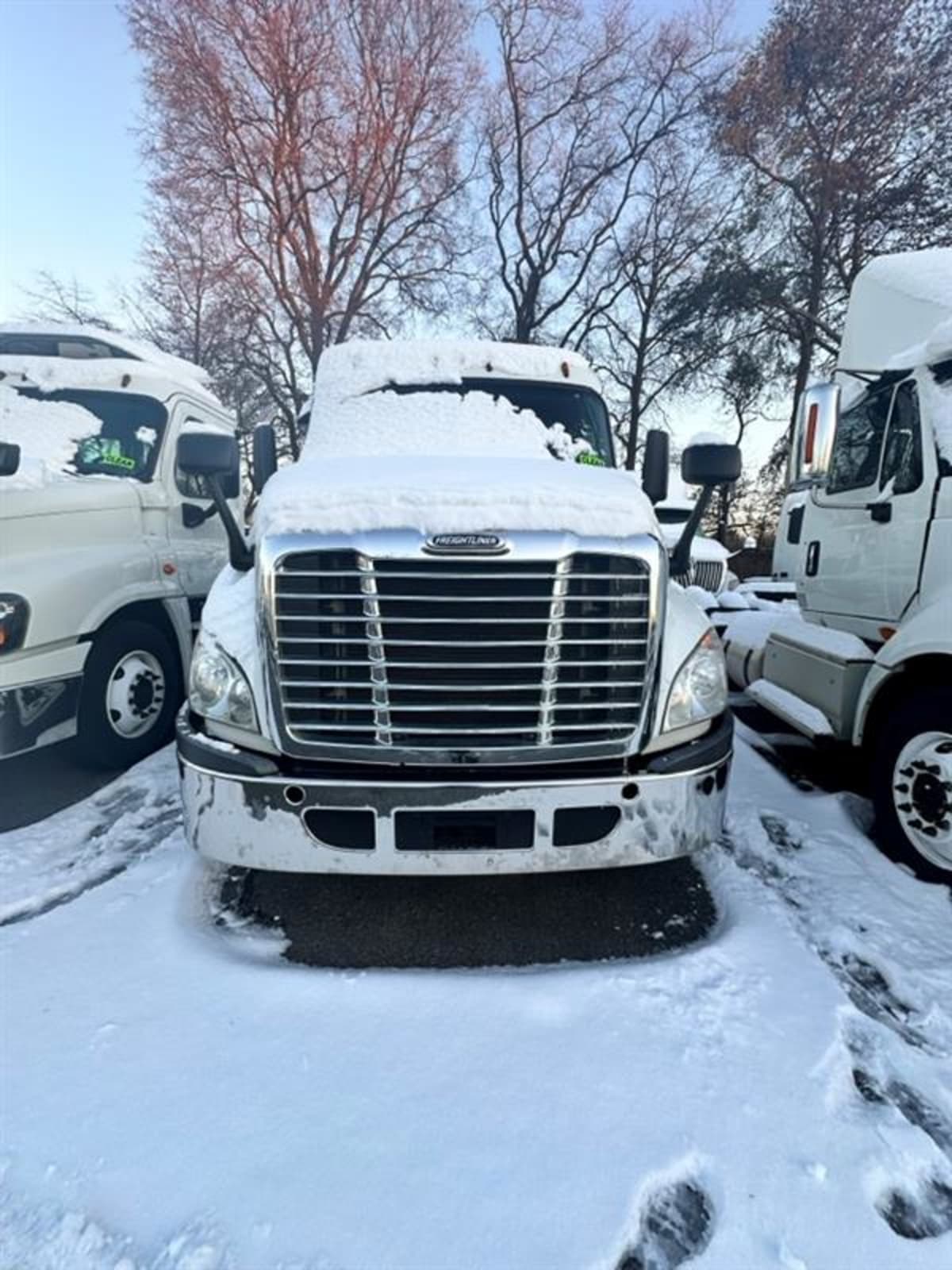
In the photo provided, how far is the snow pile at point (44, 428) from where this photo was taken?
477cm

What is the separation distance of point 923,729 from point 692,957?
1.64 m

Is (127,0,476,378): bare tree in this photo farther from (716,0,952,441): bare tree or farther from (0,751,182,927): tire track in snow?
(0,751,182,927): tire track in snow

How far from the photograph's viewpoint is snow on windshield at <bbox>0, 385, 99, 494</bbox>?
4.77 metres

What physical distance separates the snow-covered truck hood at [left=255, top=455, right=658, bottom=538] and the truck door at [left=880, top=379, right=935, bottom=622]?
1.83m

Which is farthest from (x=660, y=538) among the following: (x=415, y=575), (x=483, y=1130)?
(x=483, y=1130)

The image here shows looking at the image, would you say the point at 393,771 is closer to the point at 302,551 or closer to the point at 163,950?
the point at 302,551

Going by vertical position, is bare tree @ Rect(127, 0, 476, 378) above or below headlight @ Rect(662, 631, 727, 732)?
above

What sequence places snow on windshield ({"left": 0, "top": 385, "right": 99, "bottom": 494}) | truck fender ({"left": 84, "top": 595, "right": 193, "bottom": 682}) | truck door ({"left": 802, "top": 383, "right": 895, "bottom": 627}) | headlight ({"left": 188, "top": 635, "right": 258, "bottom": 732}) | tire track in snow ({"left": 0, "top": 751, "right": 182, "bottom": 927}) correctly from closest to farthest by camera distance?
headlight ({"left": 188, "top": 635, "right": 258, "bottom": 732}) → tire track in snow ({"left": 0, "top": 751, "right": 182, "bottom": 927}) → truck door ({"left": 802, "top": 383, "right": 895, "bottom": 627}) → truck fender ({"left": 84, "top": 595, "right": 193, "bottom": 682}) → snow on windshield ({"left": 0, "top": 385, "right": 99, "bottom": 494})

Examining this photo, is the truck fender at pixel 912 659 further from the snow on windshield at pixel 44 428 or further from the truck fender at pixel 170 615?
the snow on windshield at pixel 44 428

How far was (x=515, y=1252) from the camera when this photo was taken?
63.9 inches

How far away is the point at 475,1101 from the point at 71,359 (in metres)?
5.56

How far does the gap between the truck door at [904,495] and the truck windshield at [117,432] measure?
495 centimetres

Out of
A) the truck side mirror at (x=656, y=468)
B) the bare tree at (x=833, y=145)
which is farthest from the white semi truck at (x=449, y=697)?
the bare tree at (x=833, y=145)

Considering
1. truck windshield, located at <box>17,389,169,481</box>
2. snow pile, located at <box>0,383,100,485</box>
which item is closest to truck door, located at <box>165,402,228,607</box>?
truck windshield, located at <box>17,389,169,481</box>
